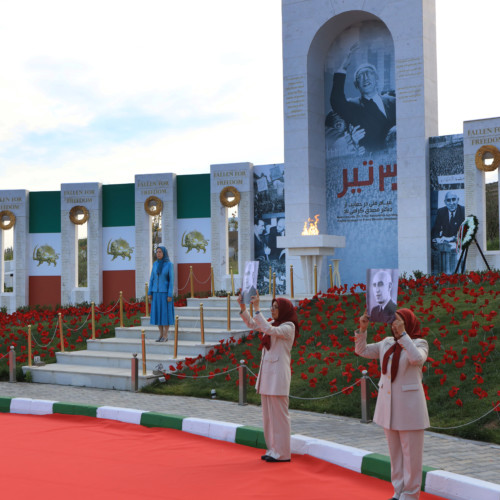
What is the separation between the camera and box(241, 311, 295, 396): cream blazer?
23.0 ft

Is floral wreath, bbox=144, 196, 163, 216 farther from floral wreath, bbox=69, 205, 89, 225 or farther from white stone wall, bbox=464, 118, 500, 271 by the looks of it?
white stone wall, bbox=464, 118, 500, 271

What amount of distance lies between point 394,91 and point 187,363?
14.3m

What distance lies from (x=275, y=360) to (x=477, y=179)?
15317 mm

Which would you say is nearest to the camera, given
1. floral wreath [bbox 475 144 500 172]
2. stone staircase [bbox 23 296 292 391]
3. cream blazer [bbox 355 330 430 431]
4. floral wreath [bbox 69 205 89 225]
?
cream blazer [bbox 355 330 430 431]

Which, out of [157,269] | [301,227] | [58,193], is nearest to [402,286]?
[157,269]

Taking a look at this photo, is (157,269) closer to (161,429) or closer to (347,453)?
(161,429)

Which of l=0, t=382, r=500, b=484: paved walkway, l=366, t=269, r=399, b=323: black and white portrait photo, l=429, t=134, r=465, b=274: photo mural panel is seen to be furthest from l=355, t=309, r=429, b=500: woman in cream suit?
l=429, t=134, r=465, b=274: photo mural panel

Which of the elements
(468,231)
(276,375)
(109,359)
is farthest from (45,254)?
(276,375)

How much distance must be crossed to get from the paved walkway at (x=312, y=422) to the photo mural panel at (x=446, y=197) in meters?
13.2

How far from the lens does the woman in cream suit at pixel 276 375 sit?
6918mm

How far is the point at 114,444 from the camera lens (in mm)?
7844

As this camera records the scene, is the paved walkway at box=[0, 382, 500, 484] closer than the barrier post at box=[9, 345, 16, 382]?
Yes

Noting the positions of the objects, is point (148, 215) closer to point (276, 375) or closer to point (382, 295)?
point (276, 375)

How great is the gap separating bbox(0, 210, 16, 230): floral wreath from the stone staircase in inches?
535
